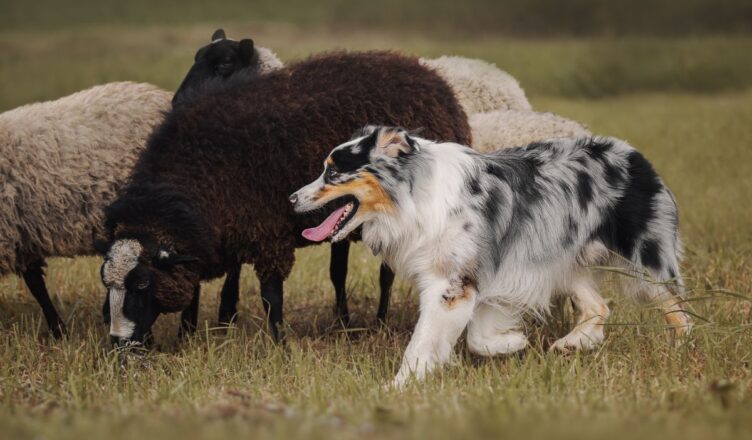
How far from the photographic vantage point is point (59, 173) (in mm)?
7031

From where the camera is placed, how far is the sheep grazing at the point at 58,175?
273 inches

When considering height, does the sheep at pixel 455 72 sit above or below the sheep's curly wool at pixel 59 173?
above

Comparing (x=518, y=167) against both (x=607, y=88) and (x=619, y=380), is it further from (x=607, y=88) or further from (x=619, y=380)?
(x=607, y=88)

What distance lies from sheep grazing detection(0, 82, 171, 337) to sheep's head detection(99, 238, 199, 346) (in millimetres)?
1295

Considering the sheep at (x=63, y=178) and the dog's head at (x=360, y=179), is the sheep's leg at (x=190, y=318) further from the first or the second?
the dog's head at (x=360, y=179)

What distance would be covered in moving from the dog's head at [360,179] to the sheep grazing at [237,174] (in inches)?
3.8

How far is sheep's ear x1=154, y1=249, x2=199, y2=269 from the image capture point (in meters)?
5.85

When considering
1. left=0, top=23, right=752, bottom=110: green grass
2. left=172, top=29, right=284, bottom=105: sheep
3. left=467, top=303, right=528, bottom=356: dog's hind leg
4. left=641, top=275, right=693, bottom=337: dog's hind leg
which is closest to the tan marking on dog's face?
left=467, top=303, right=528, bottom=356: dog's hind leg

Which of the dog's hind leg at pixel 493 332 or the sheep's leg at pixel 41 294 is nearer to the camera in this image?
the dog's hind leg at pixel 493 332

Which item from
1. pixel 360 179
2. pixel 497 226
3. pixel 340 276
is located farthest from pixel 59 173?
pixel 497 226

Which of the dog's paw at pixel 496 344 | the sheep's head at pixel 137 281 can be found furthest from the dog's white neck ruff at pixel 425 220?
the sheep's head at pixel 137 281

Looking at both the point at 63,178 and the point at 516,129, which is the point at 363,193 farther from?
the point at 63,178

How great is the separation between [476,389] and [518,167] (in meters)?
1.65

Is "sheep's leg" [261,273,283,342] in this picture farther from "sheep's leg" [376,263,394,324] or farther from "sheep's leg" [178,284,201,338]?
"sheep's leg" [376,263,394,324]
